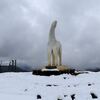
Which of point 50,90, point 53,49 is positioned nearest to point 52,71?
point 53,49

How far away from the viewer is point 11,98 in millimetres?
12117

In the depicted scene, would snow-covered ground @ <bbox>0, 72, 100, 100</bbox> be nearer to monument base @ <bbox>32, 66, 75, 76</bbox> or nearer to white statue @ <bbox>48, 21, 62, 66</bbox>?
monument base @ <bbox>32, 66, 75, 76</bbox>

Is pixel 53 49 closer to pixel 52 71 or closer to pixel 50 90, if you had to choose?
pixel 52 71

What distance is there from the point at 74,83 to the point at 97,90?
367 cm

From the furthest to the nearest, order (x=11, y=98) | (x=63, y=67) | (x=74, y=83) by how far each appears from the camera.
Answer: (x=63, y=67) → (x=74, y=83) → (x=11, y=98)

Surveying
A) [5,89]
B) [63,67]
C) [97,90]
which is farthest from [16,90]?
[63,67]

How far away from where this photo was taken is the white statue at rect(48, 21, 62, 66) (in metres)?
26.7

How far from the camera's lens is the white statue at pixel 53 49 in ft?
87.6

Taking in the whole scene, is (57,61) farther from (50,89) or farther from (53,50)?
(50,89)

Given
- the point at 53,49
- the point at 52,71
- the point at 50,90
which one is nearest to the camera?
the point at 50,90

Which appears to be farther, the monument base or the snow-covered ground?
the monument base

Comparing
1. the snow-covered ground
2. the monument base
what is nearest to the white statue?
the monument base

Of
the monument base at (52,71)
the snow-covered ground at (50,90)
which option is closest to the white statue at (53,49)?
the monument base at (52,71)

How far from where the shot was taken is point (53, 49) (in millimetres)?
26688
